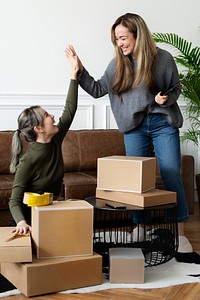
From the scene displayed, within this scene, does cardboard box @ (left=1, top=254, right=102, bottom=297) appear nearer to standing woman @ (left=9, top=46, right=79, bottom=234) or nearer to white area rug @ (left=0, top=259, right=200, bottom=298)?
white area rug @ (left=0, top=259, right=200, bottom=298)

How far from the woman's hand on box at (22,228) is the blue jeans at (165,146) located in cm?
81

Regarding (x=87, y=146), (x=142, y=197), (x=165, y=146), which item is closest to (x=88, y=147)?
(x=87, y=146)

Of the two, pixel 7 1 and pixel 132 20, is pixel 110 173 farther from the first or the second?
pixel 7 1

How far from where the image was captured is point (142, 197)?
305 centimetres

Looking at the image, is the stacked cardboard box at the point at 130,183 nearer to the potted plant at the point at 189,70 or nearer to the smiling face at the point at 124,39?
the smiling face at the point at 124,39

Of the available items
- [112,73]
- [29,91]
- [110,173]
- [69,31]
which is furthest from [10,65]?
[110,173]

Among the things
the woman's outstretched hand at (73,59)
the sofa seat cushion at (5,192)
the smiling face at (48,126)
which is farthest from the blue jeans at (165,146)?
the sofa seat cushion at (5,192)

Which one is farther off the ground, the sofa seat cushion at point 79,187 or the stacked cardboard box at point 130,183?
the stacked cardboard box at point 130,183

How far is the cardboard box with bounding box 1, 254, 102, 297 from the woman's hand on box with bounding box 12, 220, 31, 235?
Result: 15 centimetres

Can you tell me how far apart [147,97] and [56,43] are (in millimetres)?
1749

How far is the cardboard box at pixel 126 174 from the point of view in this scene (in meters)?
3.13

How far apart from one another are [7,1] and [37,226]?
2.49 meters

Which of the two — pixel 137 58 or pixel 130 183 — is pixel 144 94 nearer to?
pixel 137 58

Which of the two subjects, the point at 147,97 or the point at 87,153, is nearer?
the point at 147,97
